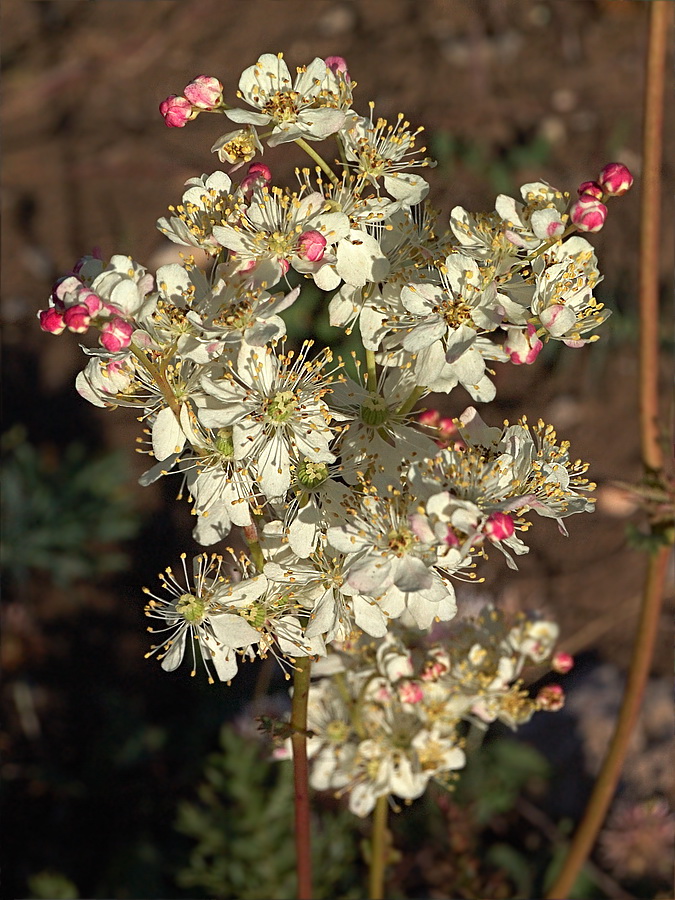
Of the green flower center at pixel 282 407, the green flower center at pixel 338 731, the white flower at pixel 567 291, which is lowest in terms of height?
the green flower center at pixel 338 731

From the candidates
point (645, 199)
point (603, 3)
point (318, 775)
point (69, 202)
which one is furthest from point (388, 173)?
point (603, 3)

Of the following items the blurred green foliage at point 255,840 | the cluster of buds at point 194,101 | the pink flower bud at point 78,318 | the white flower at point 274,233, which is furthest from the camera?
the blurred green foliage at point 255,840

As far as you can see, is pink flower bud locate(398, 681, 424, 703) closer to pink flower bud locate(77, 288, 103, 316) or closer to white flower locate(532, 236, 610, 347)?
white flower locate(532, 236, 610, 347)

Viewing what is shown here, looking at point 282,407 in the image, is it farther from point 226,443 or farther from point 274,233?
point 274,233

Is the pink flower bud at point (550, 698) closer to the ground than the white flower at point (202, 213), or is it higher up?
closer to the ground

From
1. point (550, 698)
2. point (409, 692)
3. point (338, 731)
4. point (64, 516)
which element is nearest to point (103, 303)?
point (409, 692)

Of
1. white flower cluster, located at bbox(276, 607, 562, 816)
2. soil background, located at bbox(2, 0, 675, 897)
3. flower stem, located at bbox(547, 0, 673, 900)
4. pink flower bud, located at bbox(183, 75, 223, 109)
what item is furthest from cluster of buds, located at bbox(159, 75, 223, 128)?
soil background, located at bbox(2, 0, 675, 897)

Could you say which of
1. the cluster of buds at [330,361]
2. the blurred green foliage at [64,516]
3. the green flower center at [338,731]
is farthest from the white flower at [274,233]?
the blurred green foliage at [64,516]

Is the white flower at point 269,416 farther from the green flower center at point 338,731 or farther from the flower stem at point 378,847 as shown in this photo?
the flower stem at point 378,847
